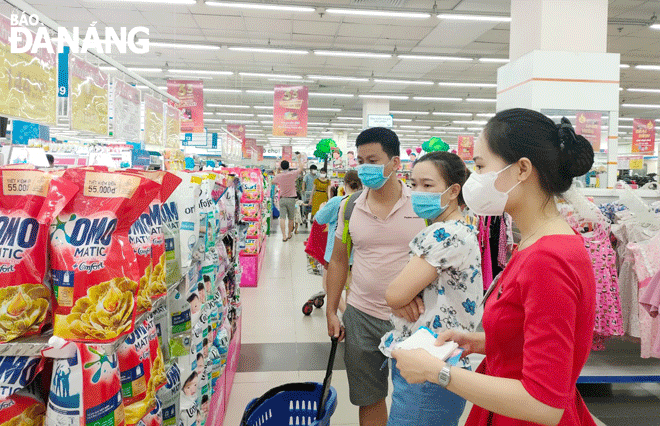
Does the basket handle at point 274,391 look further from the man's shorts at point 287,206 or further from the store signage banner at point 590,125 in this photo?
the man's shorts at point 287,206

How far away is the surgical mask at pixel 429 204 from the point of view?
Result: 6.06 ft

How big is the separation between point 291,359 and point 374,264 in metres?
2.27

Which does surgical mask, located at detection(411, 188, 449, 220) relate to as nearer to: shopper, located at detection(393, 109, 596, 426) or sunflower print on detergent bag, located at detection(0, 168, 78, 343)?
shopper, located at detection(393, 109, 596, 426)

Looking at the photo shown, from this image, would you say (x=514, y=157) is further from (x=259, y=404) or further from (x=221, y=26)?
(x=221, y=26)

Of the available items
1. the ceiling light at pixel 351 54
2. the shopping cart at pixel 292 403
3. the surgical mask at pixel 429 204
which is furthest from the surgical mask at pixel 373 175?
the ceiling light at pixel 351 54

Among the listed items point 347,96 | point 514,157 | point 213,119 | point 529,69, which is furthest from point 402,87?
point 514,157

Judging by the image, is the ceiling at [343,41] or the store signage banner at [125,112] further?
the ceiling at [343,41]

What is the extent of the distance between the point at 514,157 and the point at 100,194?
1.03 metres

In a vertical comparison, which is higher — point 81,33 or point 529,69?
point 81,33

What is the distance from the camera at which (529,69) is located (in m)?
6.58

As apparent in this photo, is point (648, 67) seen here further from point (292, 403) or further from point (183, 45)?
point (292, 403)

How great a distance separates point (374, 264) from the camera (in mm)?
2164

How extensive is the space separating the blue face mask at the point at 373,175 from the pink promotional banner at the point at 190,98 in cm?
1089

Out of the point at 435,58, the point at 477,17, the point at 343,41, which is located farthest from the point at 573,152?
the point at 435,58
